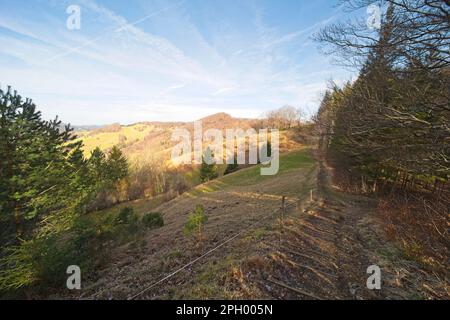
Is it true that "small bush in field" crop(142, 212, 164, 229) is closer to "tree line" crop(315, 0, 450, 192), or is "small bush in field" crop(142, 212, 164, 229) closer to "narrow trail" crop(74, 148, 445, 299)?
"narrow trail" crop(74, 148, 445, 299)

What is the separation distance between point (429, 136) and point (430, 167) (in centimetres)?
129

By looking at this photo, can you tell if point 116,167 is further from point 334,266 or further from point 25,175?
point 334,266

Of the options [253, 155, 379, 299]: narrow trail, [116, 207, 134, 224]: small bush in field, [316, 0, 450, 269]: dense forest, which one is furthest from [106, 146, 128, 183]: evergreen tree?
[316, 0, 450, 269]: dense forest

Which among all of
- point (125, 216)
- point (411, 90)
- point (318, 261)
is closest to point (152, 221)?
point (125, 216)

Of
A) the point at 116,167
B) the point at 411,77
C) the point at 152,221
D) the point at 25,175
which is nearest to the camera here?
the point at 411,77

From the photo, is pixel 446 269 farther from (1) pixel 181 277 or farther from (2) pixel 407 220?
(1) pixel 181 277

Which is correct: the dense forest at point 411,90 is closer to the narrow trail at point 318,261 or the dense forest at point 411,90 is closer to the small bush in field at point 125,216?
the narrow trail at point 318,261

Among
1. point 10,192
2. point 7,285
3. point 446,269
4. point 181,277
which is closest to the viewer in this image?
point 446,269

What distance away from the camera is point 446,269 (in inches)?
224

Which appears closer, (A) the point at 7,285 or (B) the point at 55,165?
(A) the point at 7,285

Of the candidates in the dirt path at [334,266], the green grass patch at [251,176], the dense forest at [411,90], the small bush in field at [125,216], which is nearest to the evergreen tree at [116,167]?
the green grass patch at [251,176]

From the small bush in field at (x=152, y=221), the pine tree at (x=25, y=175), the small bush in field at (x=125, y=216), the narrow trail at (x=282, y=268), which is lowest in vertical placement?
the small bush in field at (x=152, y=221)
